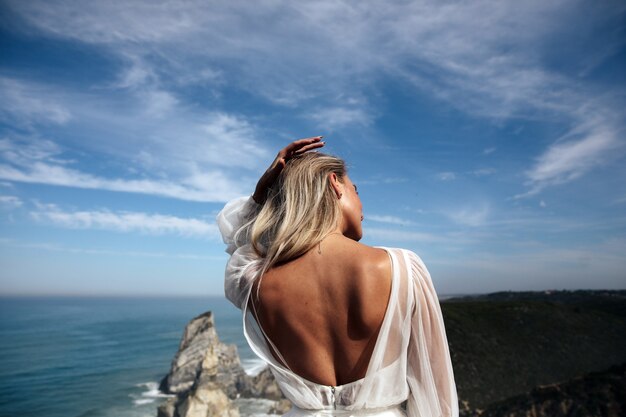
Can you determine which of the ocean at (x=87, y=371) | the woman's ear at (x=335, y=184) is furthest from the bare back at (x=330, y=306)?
the ocean at (x=87, y=371)

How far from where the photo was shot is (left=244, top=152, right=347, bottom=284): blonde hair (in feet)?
6.38

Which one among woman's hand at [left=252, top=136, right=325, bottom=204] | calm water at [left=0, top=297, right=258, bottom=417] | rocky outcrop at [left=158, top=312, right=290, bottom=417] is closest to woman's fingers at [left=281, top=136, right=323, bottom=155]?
woman's hand at [left=252, top=136, right=325, bottom=204]

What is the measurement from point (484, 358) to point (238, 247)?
45595mm

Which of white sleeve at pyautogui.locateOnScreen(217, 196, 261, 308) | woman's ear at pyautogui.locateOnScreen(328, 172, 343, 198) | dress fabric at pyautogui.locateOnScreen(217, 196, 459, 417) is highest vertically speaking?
woman's ear at pyautogui.locateOnScreen(328, 172, 343, 198)

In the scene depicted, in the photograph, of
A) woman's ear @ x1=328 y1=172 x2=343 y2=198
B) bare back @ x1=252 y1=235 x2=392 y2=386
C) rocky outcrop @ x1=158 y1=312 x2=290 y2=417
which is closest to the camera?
bare back @ x1=252 y1=235 x2=392 y2=386

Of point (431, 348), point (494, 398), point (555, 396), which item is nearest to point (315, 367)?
point (431, 348)

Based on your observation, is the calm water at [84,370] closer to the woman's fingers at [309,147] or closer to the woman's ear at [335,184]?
the woman's fingers at [309,147]

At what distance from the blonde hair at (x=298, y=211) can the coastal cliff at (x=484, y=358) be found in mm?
29765

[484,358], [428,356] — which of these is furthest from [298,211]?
[484,358]

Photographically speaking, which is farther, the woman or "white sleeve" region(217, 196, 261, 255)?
"white sleeve" region(217, 196, 261, 255)

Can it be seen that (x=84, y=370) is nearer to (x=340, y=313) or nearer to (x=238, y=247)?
(x=238, y=247)

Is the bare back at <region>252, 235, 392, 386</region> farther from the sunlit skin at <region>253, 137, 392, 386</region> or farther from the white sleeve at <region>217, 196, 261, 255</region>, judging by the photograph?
the white sleeve at <region>217, 196, 261, 255</region>

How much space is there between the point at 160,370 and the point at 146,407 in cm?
2425

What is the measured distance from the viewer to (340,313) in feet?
5.98
